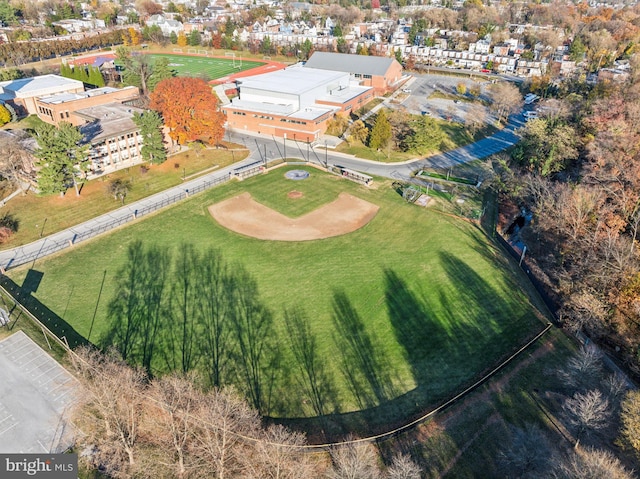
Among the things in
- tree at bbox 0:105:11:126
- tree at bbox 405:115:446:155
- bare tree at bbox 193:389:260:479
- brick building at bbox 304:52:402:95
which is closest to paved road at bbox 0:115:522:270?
tree at bbox 405:115:446:155

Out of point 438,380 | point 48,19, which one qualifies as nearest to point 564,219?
point 438,380

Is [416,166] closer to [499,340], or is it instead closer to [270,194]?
[270,194]

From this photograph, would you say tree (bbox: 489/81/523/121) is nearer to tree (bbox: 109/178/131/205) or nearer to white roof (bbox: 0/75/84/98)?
tree (bbox: 109/178/131/205)

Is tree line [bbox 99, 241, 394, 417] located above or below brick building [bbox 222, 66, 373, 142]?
below

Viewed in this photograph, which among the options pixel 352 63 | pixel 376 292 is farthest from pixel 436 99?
pixel 376 292

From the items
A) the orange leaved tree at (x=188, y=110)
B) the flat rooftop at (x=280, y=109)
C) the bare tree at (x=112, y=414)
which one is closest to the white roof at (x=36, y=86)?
the orange leaved tree at (x=188, y=110)
